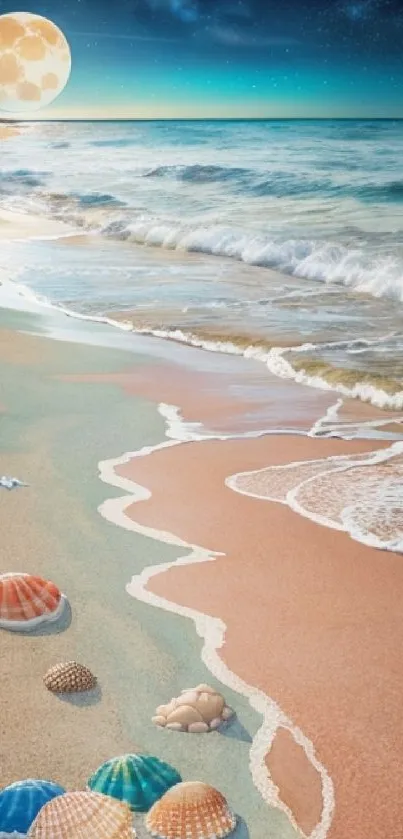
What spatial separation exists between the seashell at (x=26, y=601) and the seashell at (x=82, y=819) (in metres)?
0.54

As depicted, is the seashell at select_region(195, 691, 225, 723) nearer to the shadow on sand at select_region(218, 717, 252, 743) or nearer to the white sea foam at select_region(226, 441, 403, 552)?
the shadow on sand at select_region(218, 717, 252, 743)

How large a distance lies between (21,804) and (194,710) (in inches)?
14.7

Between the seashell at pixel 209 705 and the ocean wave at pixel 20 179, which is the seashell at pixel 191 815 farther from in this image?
the ocean wave at pixel 20 179

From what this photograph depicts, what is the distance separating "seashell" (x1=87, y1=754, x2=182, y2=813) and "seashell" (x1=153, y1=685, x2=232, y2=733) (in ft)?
0.53

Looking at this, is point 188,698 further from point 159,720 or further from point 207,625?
point 207,625

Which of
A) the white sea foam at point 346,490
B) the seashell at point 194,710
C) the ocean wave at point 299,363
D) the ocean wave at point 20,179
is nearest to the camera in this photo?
the seashell at point 194,710

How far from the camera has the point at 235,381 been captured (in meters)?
3.43

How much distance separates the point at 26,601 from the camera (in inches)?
75.5

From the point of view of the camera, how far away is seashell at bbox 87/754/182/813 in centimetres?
148

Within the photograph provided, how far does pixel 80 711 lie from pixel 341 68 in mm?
3152

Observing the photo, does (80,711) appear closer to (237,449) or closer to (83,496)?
(83,496)

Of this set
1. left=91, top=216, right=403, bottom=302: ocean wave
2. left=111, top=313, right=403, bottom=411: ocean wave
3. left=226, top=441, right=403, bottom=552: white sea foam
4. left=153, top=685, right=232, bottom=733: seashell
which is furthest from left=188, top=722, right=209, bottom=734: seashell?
left=91, top=216, right=403, bottom=302: ocean wave

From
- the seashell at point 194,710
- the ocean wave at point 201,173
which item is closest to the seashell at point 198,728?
the seashell at point 194,710

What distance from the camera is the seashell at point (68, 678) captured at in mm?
1729
